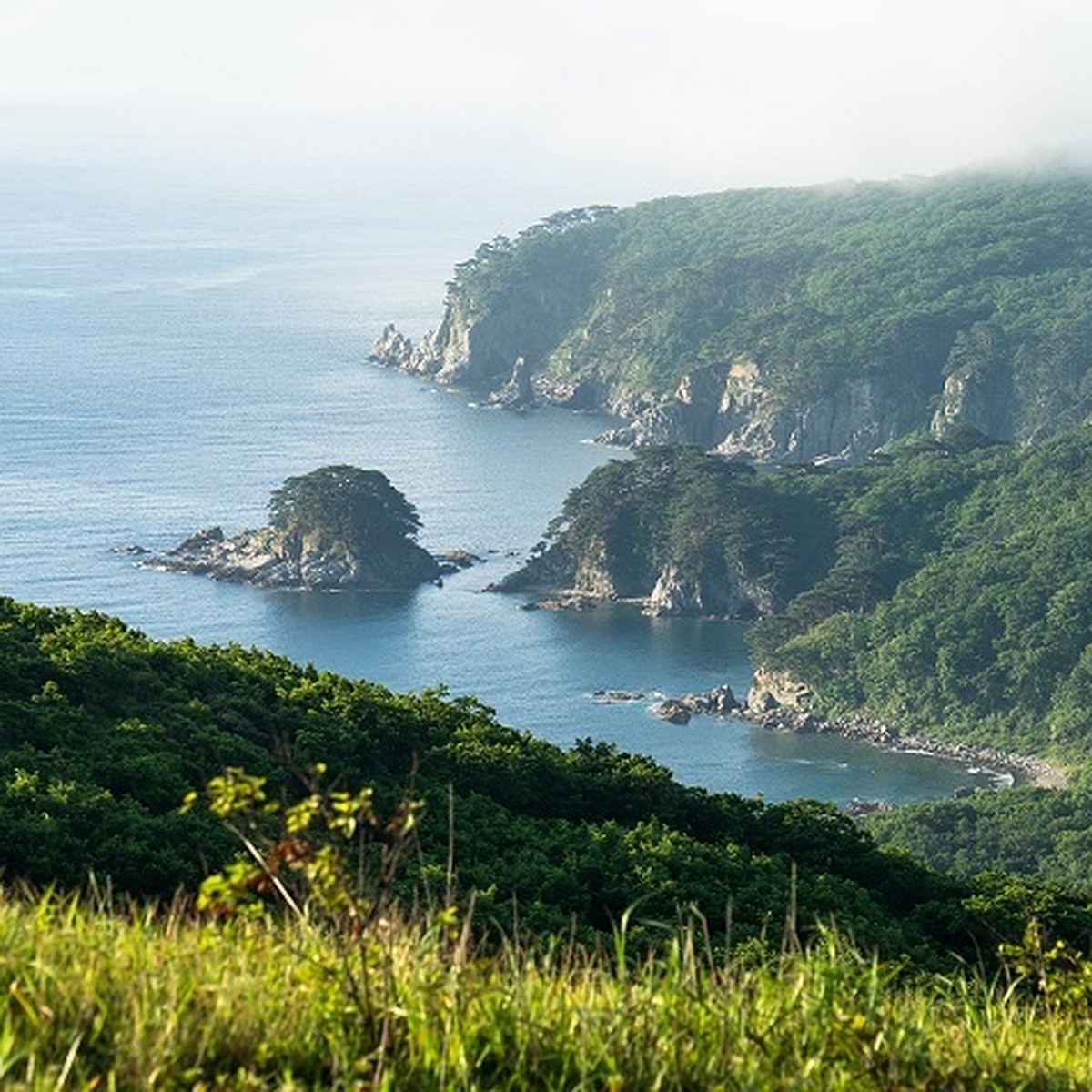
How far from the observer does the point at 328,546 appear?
12962cm

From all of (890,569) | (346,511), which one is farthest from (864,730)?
(346,511)

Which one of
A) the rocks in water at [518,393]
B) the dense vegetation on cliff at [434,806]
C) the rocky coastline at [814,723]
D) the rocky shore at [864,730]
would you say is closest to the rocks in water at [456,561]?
the rocky coastline at [814,723]

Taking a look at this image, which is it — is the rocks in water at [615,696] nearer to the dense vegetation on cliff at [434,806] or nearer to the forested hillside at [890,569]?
the forested hillside at [890,569]

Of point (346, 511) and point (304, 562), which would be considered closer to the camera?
point (304, 562)

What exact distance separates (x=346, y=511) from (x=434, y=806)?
9979 cm

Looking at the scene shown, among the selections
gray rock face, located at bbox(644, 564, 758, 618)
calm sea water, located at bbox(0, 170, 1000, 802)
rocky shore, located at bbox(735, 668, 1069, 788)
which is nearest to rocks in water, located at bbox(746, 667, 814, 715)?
rocky shore, located at bbox(735, 668, 1069, 788)

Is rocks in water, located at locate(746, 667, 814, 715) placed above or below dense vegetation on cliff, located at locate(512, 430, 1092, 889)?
below

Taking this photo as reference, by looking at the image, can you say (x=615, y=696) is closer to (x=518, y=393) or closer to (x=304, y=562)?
(x=304, y=562)

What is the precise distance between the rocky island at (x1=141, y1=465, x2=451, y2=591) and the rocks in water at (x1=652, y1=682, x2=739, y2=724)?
27.2 m

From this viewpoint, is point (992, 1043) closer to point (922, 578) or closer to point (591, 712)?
point (591, 712)

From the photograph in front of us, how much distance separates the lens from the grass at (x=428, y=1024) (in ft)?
29.2

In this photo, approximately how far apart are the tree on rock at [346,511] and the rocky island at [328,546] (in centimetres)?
5

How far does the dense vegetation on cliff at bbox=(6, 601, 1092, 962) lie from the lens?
24703 mm

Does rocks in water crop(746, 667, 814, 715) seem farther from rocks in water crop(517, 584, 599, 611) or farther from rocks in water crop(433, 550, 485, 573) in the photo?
rocks in water crop(433, 550, 485, 573)
